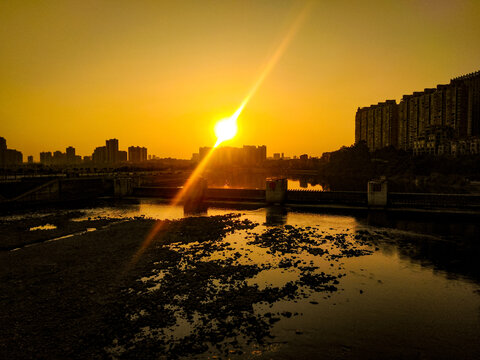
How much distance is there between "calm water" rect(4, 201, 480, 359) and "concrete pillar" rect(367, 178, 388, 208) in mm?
→ 12497

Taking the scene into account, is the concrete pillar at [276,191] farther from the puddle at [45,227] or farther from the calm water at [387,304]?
the puddle at [45,227]

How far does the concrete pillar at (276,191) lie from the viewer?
43.5 meters

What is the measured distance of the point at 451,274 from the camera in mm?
16500

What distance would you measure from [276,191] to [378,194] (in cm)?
1387

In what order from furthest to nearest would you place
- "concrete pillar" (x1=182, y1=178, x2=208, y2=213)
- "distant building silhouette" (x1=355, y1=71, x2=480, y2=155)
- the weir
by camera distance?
"distant building silhouette" (x1=355, y1=71, x2=480, y2=155)
"concrete pillar" (x1=182, y1=178, x2=208, y2=213)
the weir

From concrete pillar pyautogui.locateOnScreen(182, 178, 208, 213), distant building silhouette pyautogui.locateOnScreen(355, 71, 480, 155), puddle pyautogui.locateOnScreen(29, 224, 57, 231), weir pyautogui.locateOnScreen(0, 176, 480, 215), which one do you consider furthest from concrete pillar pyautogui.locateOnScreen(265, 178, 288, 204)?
distant building silhouette pyautogui.locateOnScreen(355, 71, 480, 155)

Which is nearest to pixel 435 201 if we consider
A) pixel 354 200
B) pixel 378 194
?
pixel 378 194

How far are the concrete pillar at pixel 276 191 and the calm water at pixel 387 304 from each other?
19.4 m

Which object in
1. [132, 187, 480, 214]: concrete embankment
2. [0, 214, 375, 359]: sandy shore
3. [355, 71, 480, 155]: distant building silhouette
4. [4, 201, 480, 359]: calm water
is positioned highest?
[355, 71, 480, 155]: distant building silhouette

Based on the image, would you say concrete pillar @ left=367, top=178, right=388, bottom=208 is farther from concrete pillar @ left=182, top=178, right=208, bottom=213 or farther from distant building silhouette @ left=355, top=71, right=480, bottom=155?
distant building silhouette @ left=355, top=71, right=480, bottom=155

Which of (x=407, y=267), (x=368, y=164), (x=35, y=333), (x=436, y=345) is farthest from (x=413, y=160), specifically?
(x=35, y=333)

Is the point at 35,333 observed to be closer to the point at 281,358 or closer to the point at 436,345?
the point at 281,358

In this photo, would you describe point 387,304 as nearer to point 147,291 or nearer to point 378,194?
point 147,291

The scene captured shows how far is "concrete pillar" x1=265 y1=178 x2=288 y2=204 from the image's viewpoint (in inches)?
1711
